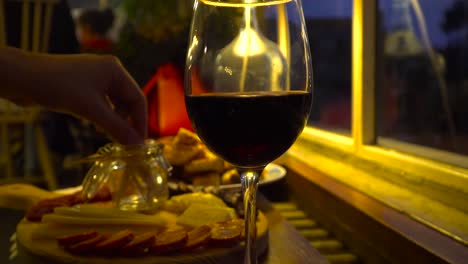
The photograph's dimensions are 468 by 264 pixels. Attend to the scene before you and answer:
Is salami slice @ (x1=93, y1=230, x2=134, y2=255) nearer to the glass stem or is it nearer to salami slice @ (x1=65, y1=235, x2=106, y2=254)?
salami slice @ (x1=65, y1=235, x2=106, y2=254)

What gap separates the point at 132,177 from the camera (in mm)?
915

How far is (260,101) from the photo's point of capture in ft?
1.46

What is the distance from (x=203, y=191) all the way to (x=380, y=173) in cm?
40

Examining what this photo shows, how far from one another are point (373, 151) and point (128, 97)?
0.58 m

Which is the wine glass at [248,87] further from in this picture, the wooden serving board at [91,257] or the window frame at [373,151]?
the window frame at [373,151]

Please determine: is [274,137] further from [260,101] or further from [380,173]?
[380,173]

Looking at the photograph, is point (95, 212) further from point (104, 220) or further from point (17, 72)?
point (17, 72)

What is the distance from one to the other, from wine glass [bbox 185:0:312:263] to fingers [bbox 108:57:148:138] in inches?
13.8

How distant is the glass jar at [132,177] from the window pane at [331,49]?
776 mm

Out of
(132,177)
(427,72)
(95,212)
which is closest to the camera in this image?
(95,212)

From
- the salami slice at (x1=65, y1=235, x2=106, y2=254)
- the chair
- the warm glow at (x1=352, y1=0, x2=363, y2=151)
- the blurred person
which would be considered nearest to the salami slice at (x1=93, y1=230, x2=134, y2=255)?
the salami slice at (x1=65, y1=235, x2=106, y2=254)

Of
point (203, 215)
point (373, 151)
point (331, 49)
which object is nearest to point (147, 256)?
point (203, 215)

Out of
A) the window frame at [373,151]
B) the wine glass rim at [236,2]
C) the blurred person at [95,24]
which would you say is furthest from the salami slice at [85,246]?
the blurred person at [95,24]

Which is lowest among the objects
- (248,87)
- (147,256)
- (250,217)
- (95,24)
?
(147,256)
